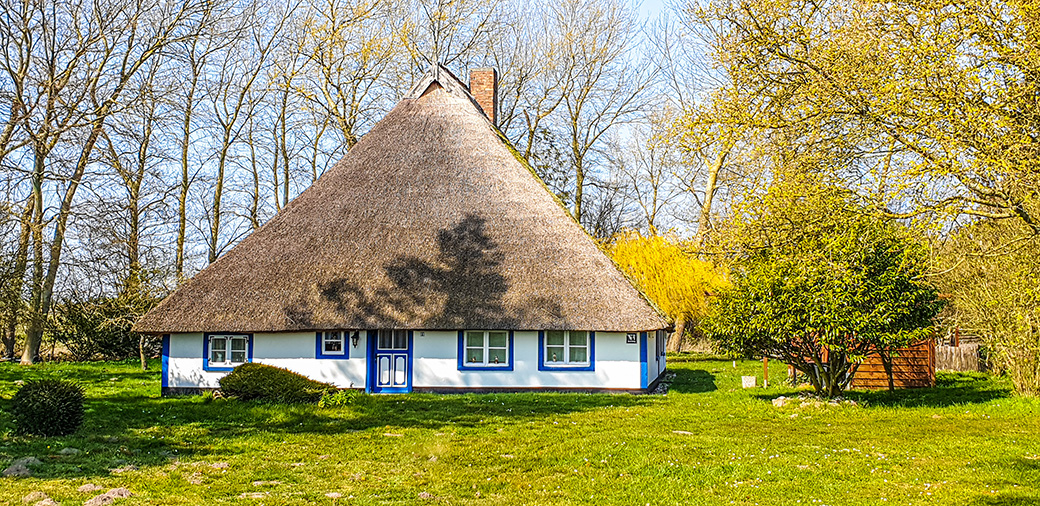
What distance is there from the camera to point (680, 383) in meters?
25.1

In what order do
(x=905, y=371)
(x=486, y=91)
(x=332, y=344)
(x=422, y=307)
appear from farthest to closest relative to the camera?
(x=486, y=91), (x=905, y=371), (x=332, y=344), (x=422, y=307)

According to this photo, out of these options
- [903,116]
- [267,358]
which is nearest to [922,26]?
[903,116]

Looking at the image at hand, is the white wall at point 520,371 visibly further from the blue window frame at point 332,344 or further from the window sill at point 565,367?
the blue window frame at point 332,344

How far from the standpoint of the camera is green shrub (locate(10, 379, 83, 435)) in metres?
13.0

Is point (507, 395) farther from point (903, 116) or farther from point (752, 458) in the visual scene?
point (903, 116)

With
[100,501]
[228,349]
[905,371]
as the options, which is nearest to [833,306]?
[905,371]

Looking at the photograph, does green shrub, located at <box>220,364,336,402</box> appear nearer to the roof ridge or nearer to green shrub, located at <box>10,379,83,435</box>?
green shrub, located at <box>10,379,83,435</box>

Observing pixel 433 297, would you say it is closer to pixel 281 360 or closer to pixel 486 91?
pixel 281 360

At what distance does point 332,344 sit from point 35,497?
1292cm

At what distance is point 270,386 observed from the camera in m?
18.1

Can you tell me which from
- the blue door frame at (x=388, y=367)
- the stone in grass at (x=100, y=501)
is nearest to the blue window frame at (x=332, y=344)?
the blue door frame at (x=388, y=367)

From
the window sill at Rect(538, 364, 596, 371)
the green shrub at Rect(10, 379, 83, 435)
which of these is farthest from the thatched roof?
the green shrub at Rect(10, 379, 83, 435)

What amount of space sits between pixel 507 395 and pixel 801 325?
7.17 m

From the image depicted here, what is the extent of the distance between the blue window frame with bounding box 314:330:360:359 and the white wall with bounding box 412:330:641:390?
5.57 ft
